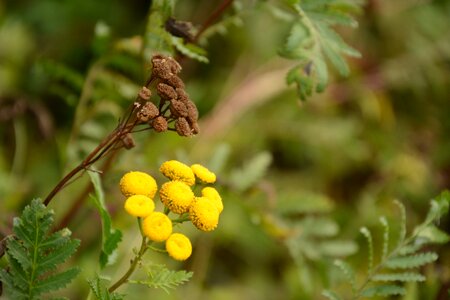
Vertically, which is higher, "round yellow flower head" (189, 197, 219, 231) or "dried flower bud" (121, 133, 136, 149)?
"dried flower bud" (121, 133, 136, 149)

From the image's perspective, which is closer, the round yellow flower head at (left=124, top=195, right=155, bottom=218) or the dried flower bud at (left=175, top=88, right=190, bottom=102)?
the round yellow flower head at (left=124, top=195, right=155, bottom=218)

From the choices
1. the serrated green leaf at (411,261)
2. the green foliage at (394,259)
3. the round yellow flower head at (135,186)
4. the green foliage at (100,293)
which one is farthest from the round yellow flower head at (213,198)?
the serrated green leaf at (411,261)

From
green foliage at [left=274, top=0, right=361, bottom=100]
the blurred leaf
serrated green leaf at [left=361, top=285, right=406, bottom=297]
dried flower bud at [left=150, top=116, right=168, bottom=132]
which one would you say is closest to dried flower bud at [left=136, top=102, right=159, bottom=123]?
dried flower bud at [left=150, top=116, right=168, bottom=132]

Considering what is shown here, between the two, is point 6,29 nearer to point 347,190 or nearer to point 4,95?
point 4,95

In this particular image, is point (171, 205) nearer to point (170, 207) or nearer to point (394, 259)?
point (170, 207)

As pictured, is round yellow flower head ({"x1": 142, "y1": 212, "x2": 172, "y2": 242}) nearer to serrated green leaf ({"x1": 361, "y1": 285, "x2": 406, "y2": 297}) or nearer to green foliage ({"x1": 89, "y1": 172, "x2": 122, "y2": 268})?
green foliage ({"x1": 89, "y1": 172, "x2": 122, "y2": 268})

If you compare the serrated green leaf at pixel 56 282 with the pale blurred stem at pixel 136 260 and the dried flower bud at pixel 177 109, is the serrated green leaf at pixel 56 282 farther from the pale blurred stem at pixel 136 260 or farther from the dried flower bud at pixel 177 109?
the dried flower bud at pixel 177 109
